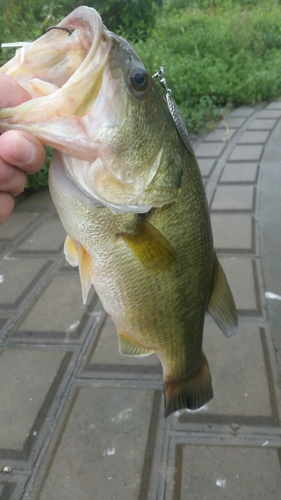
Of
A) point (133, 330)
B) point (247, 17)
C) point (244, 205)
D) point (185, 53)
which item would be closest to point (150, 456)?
point (133, 330)

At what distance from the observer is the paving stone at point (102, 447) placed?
1.67 metres

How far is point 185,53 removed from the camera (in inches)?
290

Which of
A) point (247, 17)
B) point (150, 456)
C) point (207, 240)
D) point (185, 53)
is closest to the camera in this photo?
point (207, 240)

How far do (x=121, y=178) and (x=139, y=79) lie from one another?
0.74 feet

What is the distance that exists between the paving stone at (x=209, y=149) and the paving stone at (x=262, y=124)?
30.3 inches

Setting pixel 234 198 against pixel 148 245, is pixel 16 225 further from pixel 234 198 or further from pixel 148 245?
pixel 148 245

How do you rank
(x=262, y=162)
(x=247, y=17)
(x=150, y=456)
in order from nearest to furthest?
(x=150, y=456) < (x=262, y=162) < (x=247, y=17)

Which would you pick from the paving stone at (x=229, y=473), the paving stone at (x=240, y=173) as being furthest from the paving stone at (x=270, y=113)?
the paving stone at (x=229, y=473)

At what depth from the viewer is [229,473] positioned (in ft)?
5.52

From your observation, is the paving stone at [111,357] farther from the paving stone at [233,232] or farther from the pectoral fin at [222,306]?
the paving stone at [233,232]

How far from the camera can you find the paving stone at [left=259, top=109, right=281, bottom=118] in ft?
20.0

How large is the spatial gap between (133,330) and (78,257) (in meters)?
0.27

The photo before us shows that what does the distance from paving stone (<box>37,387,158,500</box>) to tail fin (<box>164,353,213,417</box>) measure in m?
0.47

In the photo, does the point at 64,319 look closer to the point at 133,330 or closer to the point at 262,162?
the point at 133,330
